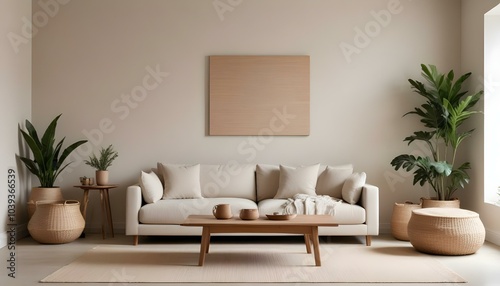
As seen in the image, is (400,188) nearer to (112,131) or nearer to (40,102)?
(112,131)

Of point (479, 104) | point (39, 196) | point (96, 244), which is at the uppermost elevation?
point (479, 104)

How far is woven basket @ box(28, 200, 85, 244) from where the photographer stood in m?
5.65

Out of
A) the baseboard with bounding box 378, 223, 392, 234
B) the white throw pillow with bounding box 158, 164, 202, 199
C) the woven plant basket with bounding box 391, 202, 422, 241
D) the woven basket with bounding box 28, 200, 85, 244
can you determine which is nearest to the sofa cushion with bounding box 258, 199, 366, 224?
the woven plant basket with bounding box 391, 202, 422, 241

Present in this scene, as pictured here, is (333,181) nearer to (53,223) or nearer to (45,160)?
(53,223)

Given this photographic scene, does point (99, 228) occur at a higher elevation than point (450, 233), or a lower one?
lower

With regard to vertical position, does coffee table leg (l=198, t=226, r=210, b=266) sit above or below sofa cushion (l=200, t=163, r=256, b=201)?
below

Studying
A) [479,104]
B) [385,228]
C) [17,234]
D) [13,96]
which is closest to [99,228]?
[17,234]

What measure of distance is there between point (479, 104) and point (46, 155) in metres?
4.88

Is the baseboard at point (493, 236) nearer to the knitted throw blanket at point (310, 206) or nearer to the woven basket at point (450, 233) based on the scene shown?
the woven basket at point (450, 233)

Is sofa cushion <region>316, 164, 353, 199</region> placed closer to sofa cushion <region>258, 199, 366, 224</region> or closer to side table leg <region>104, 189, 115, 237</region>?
sofa cushion <region>258, 199, 366, 224</region>

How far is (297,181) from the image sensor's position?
6055 mm

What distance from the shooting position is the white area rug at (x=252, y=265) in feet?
13.9

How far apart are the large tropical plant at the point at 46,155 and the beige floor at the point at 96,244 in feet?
2.35

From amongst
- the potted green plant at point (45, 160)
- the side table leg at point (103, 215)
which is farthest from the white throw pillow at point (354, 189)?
the potted green plant at point (45, 160)
